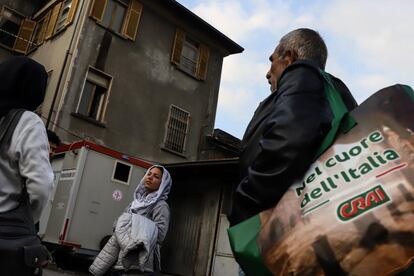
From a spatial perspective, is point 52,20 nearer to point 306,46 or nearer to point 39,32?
point 39,32

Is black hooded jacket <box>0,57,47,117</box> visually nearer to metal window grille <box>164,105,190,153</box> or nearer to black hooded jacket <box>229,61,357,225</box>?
black hooded jacket <box>229,61,357,225</box>

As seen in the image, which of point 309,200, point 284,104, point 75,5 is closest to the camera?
point 309,200

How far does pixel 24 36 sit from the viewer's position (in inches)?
727

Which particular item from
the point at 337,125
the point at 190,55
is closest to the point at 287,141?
the point at 337,125

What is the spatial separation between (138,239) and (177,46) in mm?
14581

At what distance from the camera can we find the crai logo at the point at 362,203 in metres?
1.24

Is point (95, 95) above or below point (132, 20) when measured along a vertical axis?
below

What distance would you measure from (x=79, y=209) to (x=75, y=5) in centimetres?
963

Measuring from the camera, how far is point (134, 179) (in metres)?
10.5

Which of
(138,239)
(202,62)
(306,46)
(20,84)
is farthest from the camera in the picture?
(202,62)

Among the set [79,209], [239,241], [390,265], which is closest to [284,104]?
[239,241]

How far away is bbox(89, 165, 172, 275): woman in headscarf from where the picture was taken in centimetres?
439

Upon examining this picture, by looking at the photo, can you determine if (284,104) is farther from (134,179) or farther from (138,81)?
(138,81)

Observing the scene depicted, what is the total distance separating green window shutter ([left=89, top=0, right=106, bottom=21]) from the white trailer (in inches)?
283
